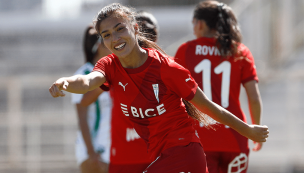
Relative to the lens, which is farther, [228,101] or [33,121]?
[33,121]

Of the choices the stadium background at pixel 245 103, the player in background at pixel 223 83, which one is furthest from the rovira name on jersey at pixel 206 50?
the stadium background at pixel 245 103

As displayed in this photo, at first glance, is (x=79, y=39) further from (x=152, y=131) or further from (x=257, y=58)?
(x=152, y=131)

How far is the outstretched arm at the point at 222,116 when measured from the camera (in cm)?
222

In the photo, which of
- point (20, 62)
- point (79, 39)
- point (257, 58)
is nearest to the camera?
point (257, 58)

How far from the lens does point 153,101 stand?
2254 mm

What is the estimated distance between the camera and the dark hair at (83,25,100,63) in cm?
353

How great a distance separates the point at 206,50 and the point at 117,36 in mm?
1001

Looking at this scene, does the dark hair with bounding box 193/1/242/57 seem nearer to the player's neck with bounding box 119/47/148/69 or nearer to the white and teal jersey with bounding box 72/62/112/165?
the player's neck with bounding box 119/47/148/69

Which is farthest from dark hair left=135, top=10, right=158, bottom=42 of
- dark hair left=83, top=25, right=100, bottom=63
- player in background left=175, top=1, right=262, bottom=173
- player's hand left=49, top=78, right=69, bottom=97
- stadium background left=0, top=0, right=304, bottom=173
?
stadium background left=0, top=0, right=304, bottom=173

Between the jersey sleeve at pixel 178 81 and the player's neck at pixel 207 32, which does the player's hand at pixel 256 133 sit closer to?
the jersey sleeve at pixel 178 81

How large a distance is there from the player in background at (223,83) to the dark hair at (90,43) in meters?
0.92

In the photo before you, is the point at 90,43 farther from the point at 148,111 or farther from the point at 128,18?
the point at 148,111

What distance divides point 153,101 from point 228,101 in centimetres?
94

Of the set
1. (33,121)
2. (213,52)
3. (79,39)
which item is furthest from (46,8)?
(213,52)
